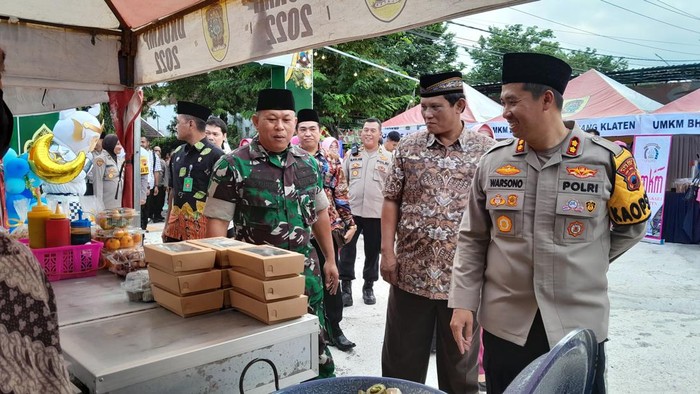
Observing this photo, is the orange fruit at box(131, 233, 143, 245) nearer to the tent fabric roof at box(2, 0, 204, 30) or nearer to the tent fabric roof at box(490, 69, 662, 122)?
the tent fabric roof at box(2, 0, 204, 30)

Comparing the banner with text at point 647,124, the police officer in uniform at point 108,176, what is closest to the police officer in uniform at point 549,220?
the police officer in uniform at point 108,176

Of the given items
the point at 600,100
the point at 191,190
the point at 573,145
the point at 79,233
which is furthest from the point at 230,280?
the point at 600,100

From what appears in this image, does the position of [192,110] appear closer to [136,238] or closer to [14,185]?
[136,238]

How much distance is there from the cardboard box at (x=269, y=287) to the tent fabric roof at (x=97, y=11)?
2.07 meters

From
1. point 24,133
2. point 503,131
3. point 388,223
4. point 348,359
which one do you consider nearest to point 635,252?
point 503,131

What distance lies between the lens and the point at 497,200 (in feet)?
6.57

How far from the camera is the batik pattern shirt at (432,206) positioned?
269 centimetres

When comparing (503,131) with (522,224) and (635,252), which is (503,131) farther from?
(522,224)

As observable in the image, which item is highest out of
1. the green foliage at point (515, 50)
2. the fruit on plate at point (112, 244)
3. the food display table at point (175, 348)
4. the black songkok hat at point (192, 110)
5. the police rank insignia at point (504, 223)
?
the green foliage at point (515, 50)

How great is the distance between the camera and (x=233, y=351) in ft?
5.37

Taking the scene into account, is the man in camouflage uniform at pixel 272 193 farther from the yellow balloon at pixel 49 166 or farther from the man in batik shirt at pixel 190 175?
the yellow balloon at pixel 49 166

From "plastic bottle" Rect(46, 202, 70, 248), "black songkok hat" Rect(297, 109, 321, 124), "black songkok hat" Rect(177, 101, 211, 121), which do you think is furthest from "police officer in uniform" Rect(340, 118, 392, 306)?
"plastic bottle" Rect(46, 202, 70, 248)

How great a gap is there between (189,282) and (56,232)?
1252 millimetres

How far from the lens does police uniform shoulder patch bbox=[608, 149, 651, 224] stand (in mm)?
1848
